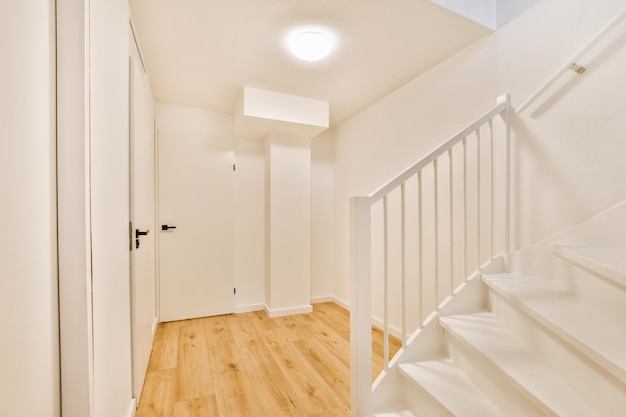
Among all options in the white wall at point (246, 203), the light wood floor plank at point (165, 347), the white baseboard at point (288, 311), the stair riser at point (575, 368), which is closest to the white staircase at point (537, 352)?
the stair riser at point (575, 368)

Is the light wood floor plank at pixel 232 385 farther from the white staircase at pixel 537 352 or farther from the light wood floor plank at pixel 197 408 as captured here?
the white staircase at pixel 537 352

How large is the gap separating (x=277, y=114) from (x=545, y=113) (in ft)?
6.62

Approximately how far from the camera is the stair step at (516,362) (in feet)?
3.02

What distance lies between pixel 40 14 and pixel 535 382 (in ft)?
6.15

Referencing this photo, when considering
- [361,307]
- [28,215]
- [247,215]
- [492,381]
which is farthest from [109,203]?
[247,215]

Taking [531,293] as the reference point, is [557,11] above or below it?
above

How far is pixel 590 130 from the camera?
1.34 meters

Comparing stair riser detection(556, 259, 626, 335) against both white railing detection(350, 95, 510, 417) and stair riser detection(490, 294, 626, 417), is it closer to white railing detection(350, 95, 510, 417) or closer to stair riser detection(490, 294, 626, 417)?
stair riser detection(490, 294, 626, 417)

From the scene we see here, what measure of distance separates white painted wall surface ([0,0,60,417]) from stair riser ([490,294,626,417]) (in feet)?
5.09

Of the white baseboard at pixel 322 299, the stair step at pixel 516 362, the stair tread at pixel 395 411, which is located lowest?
the white baseboard at pixel 322 299

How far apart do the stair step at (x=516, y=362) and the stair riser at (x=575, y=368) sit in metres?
0.03

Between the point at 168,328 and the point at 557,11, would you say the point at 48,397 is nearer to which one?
the point at 168,328

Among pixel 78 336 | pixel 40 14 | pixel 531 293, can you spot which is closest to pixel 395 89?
pixel 531 293

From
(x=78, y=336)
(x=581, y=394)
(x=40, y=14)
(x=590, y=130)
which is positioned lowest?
(x=581, y=394)
